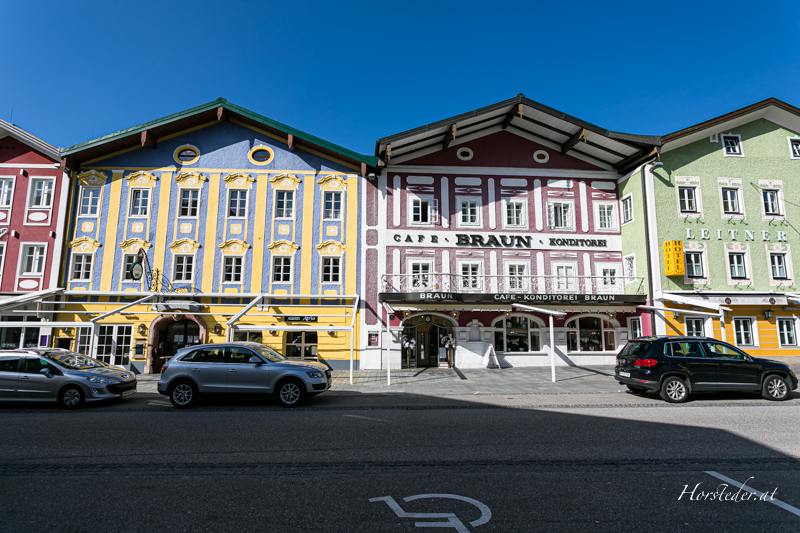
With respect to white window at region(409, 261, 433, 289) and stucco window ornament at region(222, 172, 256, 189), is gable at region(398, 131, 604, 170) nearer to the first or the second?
white window at region(409, 261, 433, 289)

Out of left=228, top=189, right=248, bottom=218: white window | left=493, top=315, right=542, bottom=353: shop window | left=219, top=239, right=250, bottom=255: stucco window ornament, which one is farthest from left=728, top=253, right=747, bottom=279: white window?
left=219, top=239, right=250, bottom=255: stucco window ornament

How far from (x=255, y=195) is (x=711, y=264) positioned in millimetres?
21742

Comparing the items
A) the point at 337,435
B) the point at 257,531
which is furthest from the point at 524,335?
the point at 257,531

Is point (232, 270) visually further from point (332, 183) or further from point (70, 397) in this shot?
point (70, 397)

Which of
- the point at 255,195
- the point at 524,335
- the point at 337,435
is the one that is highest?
the point at 255,195

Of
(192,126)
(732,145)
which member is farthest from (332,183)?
(732,145)

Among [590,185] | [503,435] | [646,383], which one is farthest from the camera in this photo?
[590,185]

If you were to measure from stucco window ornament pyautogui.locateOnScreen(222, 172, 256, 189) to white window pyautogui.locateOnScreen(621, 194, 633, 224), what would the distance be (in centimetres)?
1837

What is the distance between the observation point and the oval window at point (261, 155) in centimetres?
2283

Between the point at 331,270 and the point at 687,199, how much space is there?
17.4 m

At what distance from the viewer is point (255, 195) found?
2244 cm

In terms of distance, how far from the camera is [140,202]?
22.2 m

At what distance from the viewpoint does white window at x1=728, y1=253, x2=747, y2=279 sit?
2210 centimetres

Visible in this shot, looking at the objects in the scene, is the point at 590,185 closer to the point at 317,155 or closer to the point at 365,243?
the point at 365,243
